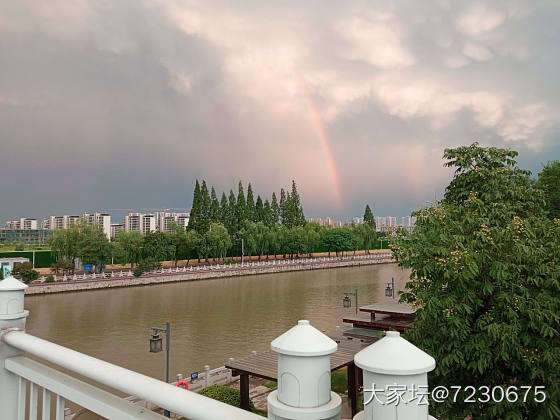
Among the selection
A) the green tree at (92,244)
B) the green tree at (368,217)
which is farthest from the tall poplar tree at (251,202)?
the green tree at (368,217)

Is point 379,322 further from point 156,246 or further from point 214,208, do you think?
point 214,208

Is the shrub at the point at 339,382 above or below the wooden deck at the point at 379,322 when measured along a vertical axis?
below

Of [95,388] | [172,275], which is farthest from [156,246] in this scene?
[95,388]

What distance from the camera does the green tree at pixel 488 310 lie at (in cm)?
365

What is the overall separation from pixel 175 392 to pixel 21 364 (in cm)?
96

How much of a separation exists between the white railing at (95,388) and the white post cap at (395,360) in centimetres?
27

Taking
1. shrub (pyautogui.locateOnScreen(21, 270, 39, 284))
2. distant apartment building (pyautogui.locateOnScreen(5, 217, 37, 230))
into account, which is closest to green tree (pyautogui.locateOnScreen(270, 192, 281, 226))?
shrub (pyautogui.locateOnScreen(21, 270, 39, 284))

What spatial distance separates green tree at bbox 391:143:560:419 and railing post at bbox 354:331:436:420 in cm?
327

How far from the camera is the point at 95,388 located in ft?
4.23

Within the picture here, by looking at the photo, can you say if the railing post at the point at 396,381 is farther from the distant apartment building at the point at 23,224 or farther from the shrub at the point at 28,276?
the distant apartment building at the point at 23,224

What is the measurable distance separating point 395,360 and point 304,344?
7.0 inches

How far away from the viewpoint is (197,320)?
53.0 feet

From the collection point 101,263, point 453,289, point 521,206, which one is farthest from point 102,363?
point 101,263

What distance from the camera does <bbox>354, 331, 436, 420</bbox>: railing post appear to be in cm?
72
